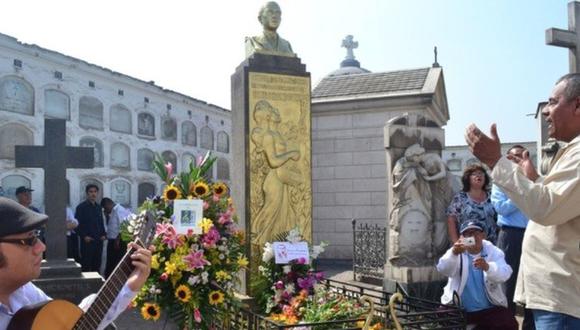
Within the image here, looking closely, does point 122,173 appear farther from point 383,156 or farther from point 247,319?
point 247,319

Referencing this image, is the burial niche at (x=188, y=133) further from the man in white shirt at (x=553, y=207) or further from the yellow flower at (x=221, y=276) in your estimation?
the man in white shirt at (x=553, y=207)

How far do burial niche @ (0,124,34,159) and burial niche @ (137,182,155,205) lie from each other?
22.3ft

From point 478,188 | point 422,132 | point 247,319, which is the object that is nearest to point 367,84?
point 422,132

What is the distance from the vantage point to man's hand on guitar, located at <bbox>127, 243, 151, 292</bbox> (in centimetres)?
286

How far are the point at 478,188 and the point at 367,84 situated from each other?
7.80 metres

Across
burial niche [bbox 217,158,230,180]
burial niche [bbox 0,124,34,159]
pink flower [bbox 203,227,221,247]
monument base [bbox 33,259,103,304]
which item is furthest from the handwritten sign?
burial niche [bbox 217,158,230,180]

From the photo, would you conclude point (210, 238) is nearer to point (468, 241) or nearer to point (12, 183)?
point (468, 241)

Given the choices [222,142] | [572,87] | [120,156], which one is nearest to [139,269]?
[572,87]

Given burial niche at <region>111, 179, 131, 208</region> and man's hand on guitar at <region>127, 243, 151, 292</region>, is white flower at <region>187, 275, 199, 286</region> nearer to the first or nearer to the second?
man's hand on guitar at <region>127, 243, 151, 292</region>

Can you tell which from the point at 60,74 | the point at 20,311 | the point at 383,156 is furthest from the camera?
the point at 60,74

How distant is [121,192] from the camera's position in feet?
79.1

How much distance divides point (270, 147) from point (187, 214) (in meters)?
2.41

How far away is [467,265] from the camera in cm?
467

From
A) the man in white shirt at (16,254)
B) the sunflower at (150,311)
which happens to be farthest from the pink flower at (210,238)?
the man in white shirt at (16,254)
